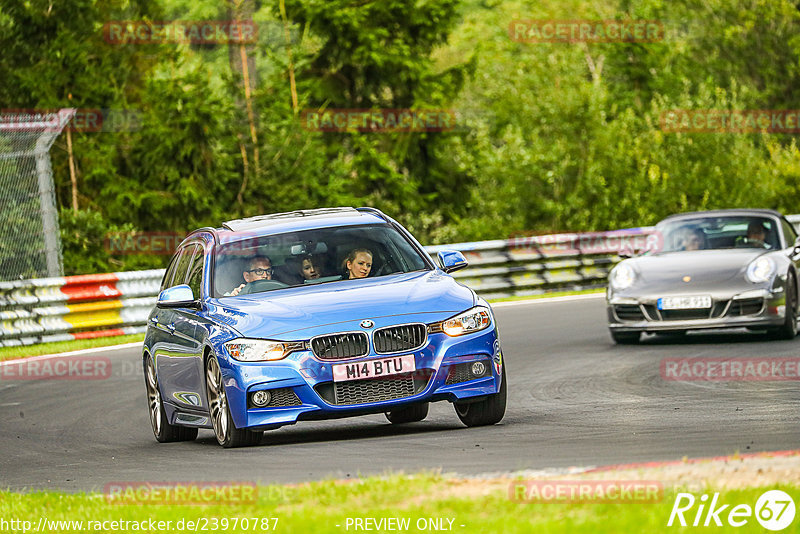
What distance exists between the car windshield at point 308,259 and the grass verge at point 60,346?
9.21 metres

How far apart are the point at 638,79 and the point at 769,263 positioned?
43.8 m

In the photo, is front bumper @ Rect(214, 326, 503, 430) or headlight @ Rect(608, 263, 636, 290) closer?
front bumper @ Rect(214, 326, 503, 430)

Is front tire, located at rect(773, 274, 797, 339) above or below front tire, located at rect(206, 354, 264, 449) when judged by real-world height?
below

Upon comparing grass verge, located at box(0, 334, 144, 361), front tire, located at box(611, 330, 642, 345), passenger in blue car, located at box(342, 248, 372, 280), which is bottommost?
grass verge, located at box(0, 334, 144, 361)

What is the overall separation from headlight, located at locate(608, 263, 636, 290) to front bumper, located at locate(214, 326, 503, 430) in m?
6.50

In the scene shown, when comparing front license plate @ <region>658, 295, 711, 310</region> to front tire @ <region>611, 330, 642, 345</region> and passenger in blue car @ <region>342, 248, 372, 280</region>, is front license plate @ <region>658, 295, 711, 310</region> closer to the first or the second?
front tire @ <region>611, 330, 642, 345</region>

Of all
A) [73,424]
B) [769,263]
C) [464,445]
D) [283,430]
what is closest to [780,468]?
[464,445]

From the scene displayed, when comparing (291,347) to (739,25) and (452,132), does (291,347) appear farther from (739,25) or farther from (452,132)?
(739,25)

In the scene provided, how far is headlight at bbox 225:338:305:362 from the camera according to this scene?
9156mm

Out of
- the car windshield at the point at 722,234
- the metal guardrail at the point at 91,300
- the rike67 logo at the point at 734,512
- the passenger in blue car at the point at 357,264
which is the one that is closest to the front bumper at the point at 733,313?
the car windshield at the point at 722,234

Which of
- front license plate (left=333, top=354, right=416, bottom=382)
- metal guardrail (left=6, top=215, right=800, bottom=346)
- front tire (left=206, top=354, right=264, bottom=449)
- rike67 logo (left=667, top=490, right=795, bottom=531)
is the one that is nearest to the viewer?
rike67 logo (left=667, top=490, right=795, bottom=531)

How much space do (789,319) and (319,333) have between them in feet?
24.4

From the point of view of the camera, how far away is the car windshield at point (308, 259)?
10297mm

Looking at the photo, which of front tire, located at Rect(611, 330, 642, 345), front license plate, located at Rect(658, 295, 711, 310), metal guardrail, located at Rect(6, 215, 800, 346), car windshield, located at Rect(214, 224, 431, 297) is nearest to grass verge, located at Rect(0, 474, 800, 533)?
car windshield, located at Rect(214, 224, 431, 297)
